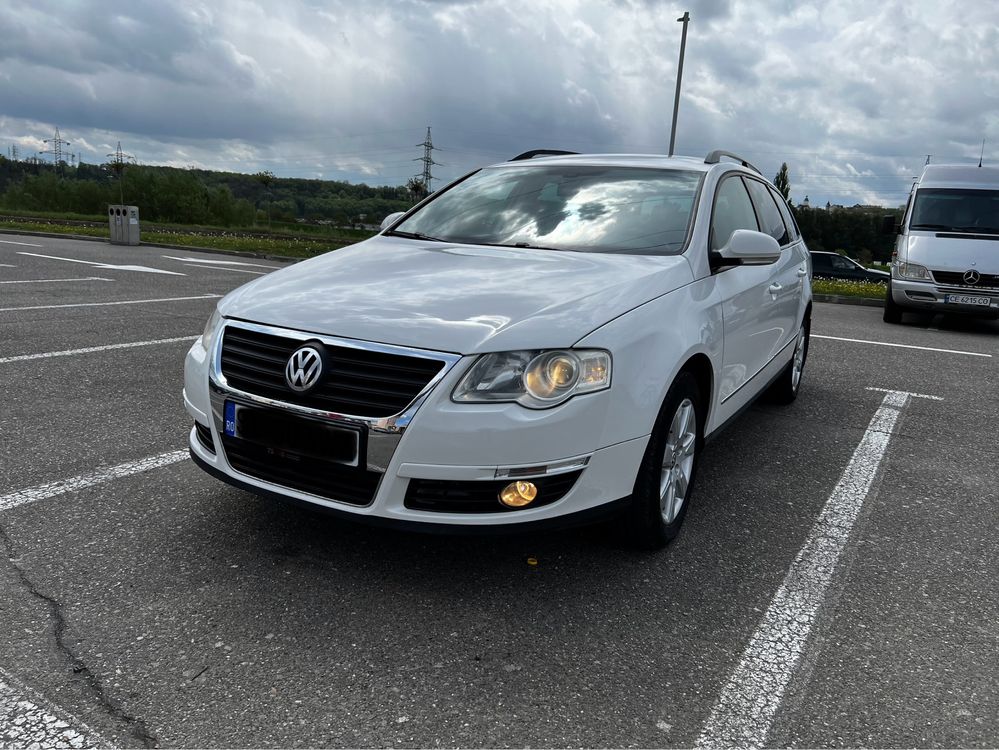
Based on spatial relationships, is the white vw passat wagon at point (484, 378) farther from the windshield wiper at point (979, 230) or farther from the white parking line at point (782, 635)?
the windshield wiper at point (979, 230)

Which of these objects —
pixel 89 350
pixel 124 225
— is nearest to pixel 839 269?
pixel 124 225

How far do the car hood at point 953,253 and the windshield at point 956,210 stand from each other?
0.24m

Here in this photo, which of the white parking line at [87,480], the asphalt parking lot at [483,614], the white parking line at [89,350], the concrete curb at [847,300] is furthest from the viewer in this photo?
the concrete curb at [847,300]

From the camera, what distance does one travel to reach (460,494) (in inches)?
103

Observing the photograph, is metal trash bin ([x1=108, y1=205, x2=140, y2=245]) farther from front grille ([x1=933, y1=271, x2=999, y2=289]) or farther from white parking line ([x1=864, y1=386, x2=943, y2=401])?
white parking line ([x1=864, y1=386, x2=943, y2=401])

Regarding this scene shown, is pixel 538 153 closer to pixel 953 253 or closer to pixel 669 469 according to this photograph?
pixel 669 469

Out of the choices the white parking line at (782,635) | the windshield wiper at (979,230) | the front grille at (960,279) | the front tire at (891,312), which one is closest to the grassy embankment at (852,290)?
the front tire at (891,312)

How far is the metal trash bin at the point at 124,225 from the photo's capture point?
738 inches

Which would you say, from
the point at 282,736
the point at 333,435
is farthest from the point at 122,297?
the point at 282,736

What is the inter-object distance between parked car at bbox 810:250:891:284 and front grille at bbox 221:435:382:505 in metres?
26.4

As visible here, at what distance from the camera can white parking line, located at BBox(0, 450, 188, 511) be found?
341cm

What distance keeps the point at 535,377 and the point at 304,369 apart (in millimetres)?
746

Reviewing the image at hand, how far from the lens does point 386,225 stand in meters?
4.46

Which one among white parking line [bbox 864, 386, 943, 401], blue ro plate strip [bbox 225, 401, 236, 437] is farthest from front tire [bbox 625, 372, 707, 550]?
white parking line [bbox 864, 386, 943, 401]
